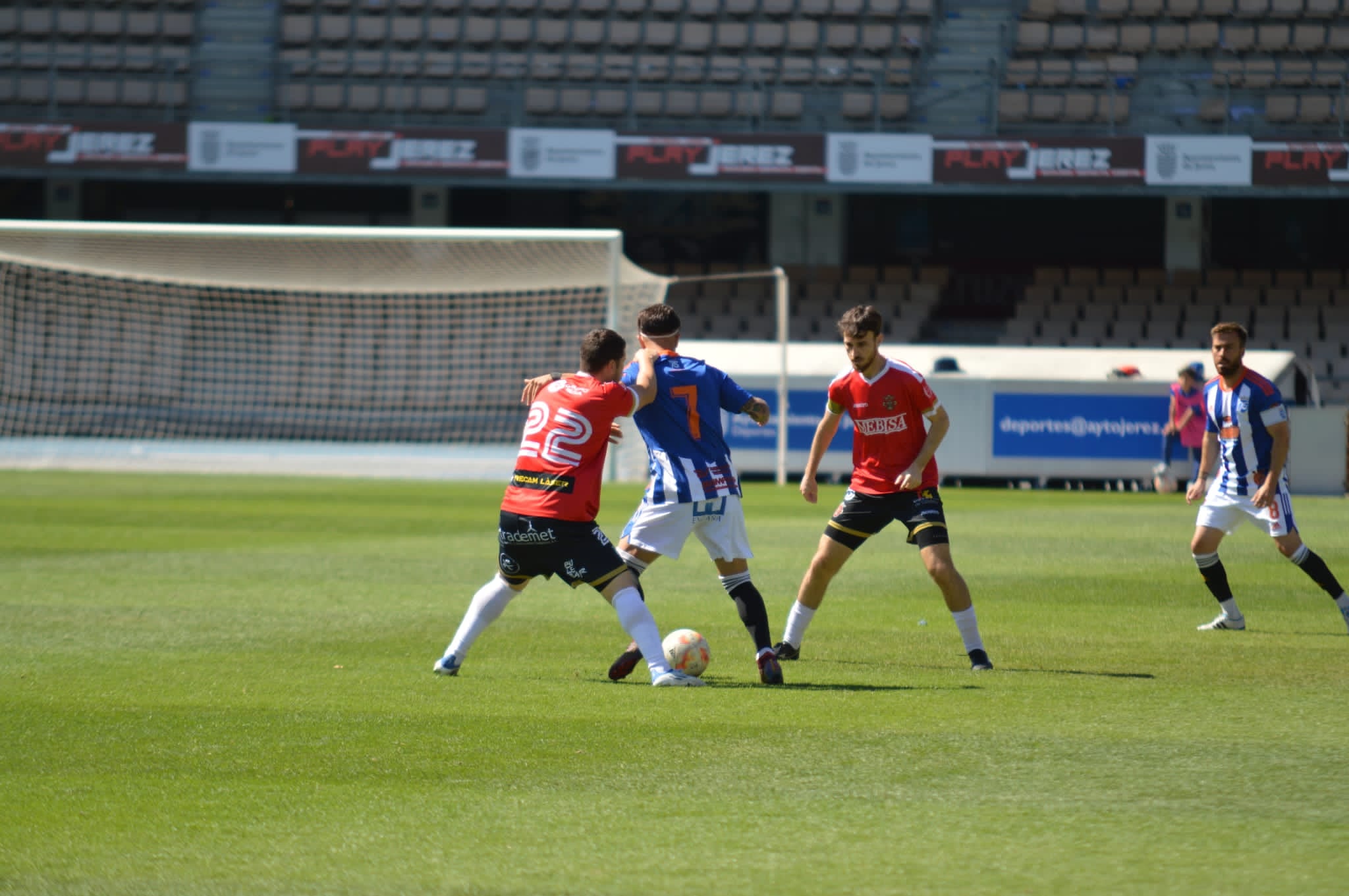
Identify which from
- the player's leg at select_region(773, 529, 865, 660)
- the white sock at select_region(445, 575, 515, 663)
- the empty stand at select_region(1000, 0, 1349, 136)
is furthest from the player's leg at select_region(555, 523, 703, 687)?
the empty stand at select_region(1000, 0, 1349, 136)

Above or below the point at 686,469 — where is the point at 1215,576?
below

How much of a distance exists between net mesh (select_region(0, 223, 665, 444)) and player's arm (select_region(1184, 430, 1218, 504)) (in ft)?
63.9

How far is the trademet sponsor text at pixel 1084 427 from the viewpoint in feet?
73.0

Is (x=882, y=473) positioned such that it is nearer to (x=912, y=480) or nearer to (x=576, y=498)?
(x=912, y=480)

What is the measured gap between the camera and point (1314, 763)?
5457 mm

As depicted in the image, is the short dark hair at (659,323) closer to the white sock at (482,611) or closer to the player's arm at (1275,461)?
the white sock at (482,611)

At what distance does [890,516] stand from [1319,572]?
3253mm

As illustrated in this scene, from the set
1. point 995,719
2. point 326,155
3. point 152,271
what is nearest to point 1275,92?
point 326,155

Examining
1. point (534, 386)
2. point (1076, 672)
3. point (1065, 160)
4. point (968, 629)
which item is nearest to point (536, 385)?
point (534, 386)

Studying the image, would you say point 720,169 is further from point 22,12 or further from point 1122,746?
point 1122,746

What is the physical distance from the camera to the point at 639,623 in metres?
7.01

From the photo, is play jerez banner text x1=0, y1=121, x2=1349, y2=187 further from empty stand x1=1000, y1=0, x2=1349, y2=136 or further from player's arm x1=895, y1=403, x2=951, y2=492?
player's arm x1=895, y1=403, x2=951, y2=492

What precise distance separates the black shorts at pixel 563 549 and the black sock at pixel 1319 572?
15.7 feet

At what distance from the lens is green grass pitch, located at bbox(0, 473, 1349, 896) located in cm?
427
